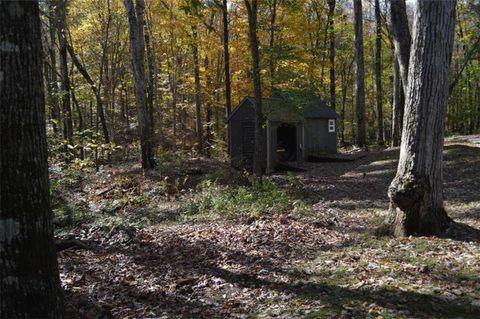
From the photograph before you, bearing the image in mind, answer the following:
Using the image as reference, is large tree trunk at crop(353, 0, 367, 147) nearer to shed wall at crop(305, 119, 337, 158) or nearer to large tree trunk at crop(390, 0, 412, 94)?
shed wall at crop(305, 119, 337, 158)

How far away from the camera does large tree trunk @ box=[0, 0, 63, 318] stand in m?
3.34

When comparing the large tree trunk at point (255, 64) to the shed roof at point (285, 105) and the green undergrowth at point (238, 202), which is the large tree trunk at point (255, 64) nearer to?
Answer: the green undergrowth at point (238, 202)

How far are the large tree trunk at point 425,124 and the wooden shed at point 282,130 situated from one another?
10933mm

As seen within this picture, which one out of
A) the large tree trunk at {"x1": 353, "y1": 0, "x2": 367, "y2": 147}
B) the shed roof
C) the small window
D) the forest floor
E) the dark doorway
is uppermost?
the large tree trunk at {"x1": 353, "y1": 0, "x2": 367, "y2": 147}

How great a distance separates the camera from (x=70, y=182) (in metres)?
15.6

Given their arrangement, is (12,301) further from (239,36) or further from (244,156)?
(239,36)

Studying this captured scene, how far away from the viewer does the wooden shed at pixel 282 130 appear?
20.2 meters

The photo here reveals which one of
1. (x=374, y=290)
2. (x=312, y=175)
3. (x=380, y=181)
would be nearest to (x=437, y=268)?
(x=374, y=290)

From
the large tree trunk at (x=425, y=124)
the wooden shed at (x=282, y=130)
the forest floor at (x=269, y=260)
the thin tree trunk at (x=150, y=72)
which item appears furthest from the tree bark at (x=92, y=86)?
the large tree trunk at (x=425, y=124)

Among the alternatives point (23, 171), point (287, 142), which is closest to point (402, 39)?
point (23, 171)

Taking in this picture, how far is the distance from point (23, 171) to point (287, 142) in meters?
21.0

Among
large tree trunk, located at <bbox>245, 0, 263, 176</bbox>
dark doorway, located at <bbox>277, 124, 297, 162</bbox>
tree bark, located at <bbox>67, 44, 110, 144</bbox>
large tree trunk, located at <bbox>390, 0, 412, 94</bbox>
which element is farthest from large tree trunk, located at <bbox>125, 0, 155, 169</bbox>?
large tree trunk, located at <bbox>390, 0, 412, 94</bbox>

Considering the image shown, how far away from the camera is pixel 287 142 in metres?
23.9

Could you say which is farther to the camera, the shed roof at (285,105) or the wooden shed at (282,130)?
the wooden shed at (282,130)
